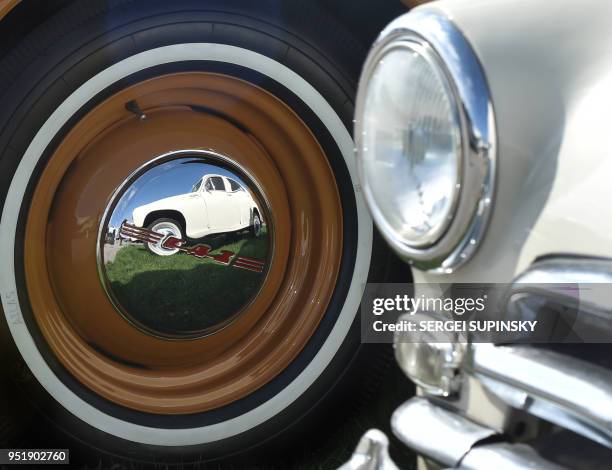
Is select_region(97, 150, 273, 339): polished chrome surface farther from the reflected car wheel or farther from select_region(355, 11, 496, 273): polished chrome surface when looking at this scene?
select_region(355, 11, 496, 273): polished chrome surface

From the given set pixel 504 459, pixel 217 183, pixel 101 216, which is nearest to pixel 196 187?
pixel 217 183

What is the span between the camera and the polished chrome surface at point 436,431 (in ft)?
3.09

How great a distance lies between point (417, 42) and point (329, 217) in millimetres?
741

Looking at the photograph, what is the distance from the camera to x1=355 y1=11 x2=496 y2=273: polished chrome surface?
0.87 meters

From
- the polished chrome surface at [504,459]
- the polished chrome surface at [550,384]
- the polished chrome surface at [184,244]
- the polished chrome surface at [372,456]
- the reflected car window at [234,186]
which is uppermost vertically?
the reflected car window at [234,186]

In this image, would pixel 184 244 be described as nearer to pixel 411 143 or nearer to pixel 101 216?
pixel 101 216

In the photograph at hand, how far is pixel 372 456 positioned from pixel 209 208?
71 cm

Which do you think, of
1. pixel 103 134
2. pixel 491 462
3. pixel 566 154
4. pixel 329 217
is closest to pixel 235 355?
pixel 329 217

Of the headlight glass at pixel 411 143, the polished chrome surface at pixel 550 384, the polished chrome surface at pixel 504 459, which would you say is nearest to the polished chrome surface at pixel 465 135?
the headlight glass at pixel 411 143

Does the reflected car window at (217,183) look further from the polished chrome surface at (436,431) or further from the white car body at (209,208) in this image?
the polished chrome surface at (436,431)

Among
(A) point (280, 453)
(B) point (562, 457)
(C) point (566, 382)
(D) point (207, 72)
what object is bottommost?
(A) point (280, 453)

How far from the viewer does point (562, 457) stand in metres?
0.90

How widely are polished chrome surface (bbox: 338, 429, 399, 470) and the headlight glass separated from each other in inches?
12.4

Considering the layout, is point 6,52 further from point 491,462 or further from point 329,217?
point 491,462
